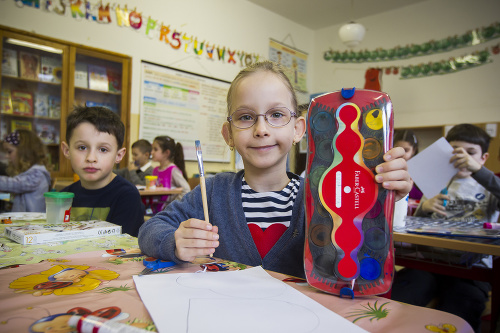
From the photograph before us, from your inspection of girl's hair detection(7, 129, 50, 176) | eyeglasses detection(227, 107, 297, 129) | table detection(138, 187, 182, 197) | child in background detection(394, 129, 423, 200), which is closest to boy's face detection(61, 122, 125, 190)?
eyeglasses detection(227, 107, 297, 129)

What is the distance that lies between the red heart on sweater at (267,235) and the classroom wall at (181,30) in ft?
10.2

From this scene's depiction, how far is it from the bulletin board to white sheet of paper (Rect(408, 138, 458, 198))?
2444 mm

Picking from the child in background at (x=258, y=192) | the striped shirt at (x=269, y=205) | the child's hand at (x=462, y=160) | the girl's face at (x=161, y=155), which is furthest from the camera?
the girl's face at (x=161, y=155)

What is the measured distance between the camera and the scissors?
57 cm

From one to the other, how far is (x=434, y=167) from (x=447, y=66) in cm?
342

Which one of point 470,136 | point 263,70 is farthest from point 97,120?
point 470,136

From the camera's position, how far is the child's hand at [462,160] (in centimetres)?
139

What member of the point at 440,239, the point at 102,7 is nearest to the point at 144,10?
the point at 102,7

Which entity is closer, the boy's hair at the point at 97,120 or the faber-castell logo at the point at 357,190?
the faber-castell logo at the point at 357,190

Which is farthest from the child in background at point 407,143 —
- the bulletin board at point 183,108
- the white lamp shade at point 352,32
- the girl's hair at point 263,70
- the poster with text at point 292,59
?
the poster with text at point 292,59

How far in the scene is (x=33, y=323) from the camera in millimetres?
354

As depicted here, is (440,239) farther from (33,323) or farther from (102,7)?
(102,7)

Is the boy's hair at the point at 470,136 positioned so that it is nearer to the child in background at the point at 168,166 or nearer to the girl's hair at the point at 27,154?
the child in background at the point at 168,166

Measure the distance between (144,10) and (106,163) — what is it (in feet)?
9.79
